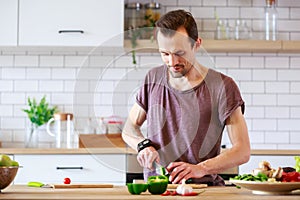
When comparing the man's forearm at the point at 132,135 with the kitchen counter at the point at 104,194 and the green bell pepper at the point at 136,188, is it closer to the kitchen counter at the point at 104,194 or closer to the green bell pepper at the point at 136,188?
the kitchen counter at the point at 104,194

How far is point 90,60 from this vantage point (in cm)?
499

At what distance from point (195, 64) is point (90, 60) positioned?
6.91ft

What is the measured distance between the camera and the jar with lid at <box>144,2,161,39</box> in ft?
16.1

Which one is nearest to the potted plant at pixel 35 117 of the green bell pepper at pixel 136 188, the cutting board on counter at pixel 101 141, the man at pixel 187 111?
the cutting board on counter at pixel 101 141

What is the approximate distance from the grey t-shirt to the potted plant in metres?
1.95

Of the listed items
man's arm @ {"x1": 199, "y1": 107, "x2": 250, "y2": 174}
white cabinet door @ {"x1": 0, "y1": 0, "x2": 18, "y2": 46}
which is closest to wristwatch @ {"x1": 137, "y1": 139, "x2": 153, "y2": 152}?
man's arm @ {"x1": 199, "y1": 107, "x2": 250, "y2": 174}

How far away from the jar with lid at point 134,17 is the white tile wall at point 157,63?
0.20 meters

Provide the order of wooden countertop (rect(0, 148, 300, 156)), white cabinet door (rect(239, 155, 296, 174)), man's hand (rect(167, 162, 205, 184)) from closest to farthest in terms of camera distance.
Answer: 1. man's hand (rect(167, 162, 205, 184))
2. wooden countertop (rect(0, 148, 300, 156))
3. white cabinet door (rect(239, 155, 296, 174))

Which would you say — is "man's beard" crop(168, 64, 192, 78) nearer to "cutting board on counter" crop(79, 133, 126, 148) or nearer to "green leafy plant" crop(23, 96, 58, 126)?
"cutting board on counter" crop(79, 133, 126, 148)

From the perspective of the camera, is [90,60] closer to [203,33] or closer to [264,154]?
[203,33]

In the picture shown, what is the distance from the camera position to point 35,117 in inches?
191

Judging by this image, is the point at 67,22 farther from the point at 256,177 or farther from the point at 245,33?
the point at 256,177

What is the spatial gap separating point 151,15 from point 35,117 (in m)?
1.17

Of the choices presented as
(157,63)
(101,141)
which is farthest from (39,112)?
(157,63)
